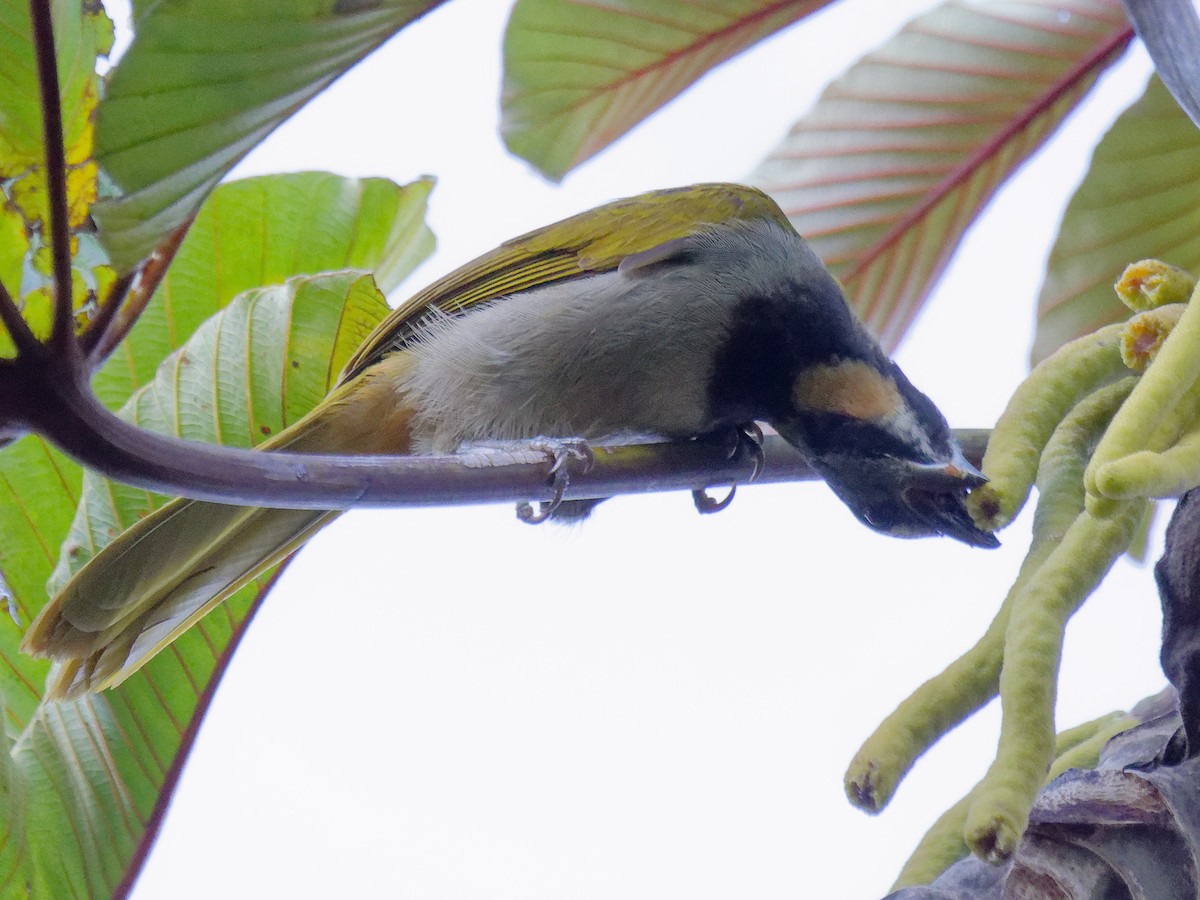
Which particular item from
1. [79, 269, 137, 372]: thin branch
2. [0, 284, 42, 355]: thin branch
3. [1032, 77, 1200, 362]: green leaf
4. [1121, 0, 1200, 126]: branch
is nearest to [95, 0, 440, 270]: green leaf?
[79, 269, 137, 372]: thin branch

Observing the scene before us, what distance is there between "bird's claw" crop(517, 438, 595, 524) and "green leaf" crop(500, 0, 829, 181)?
43 centimetres

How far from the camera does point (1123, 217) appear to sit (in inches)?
61.4

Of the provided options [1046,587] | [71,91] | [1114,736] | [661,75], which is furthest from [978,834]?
[661,75]

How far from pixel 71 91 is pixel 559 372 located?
0.84 metres

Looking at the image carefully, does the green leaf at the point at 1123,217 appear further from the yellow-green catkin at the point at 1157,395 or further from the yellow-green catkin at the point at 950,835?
the yellow-green catkin at the point at 1157,395

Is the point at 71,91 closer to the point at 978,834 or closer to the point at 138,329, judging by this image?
the point at 138,329

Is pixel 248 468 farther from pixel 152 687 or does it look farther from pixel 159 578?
pixel 152 687

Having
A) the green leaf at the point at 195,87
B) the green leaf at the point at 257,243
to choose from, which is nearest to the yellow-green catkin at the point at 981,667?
the green leaf at the point at 195,87

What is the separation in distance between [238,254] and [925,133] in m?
1.02

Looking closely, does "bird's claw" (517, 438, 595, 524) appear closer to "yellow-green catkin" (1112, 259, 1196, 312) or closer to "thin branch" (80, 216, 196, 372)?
"thin branch" (80, 216, 196, 372)

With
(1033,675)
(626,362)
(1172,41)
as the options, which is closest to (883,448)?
(626,362)

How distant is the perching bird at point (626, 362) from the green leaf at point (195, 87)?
52cm

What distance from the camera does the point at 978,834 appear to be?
0.61 meters

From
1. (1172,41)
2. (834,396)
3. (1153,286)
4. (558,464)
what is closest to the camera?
(1172,41)
